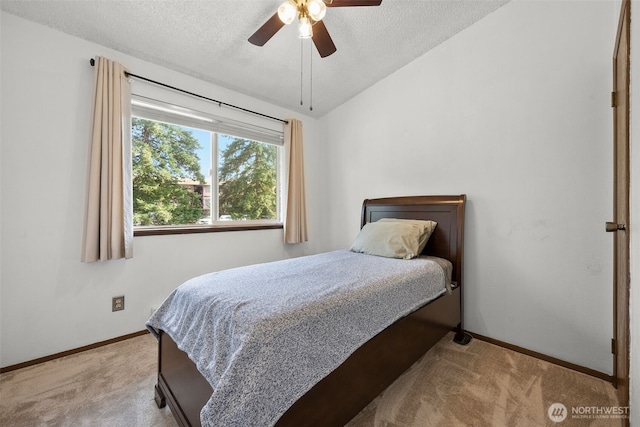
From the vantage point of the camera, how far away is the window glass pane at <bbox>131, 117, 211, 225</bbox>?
224 cm

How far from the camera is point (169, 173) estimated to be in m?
2.39

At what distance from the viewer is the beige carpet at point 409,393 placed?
1.26 metres

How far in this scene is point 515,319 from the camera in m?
1.91

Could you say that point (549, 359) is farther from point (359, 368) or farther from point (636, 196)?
point (359, 368)

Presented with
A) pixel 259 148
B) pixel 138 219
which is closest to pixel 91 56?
pixel 138 219

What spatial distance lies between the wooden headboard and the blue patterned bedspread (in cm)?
63

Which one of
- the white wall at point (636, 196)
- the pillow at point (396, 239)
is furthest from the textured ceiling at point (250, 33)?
the pillow at point (396, 239)

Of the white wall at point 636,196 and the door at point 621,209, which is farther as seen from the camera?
the door at point 621,209

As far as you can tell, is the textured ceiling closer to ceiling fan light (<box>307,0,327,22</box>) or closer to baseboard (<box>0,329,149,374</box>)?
ceiling fan light (<box>307,0,327,22</box>)

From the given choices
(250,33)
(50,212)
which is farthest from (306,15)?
(50,212)

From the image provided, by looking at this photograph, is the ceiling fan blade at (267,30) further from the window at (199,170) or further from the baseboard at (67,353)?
the baseboard at (67,353)

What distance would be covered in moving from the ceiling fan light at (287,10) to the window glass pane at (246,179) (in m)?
1.54

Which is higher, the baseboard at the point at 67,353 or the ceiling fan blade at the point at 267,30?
the ceiling fan blade at the point at 267,30

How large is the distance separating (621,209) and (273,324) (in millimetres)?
1763
